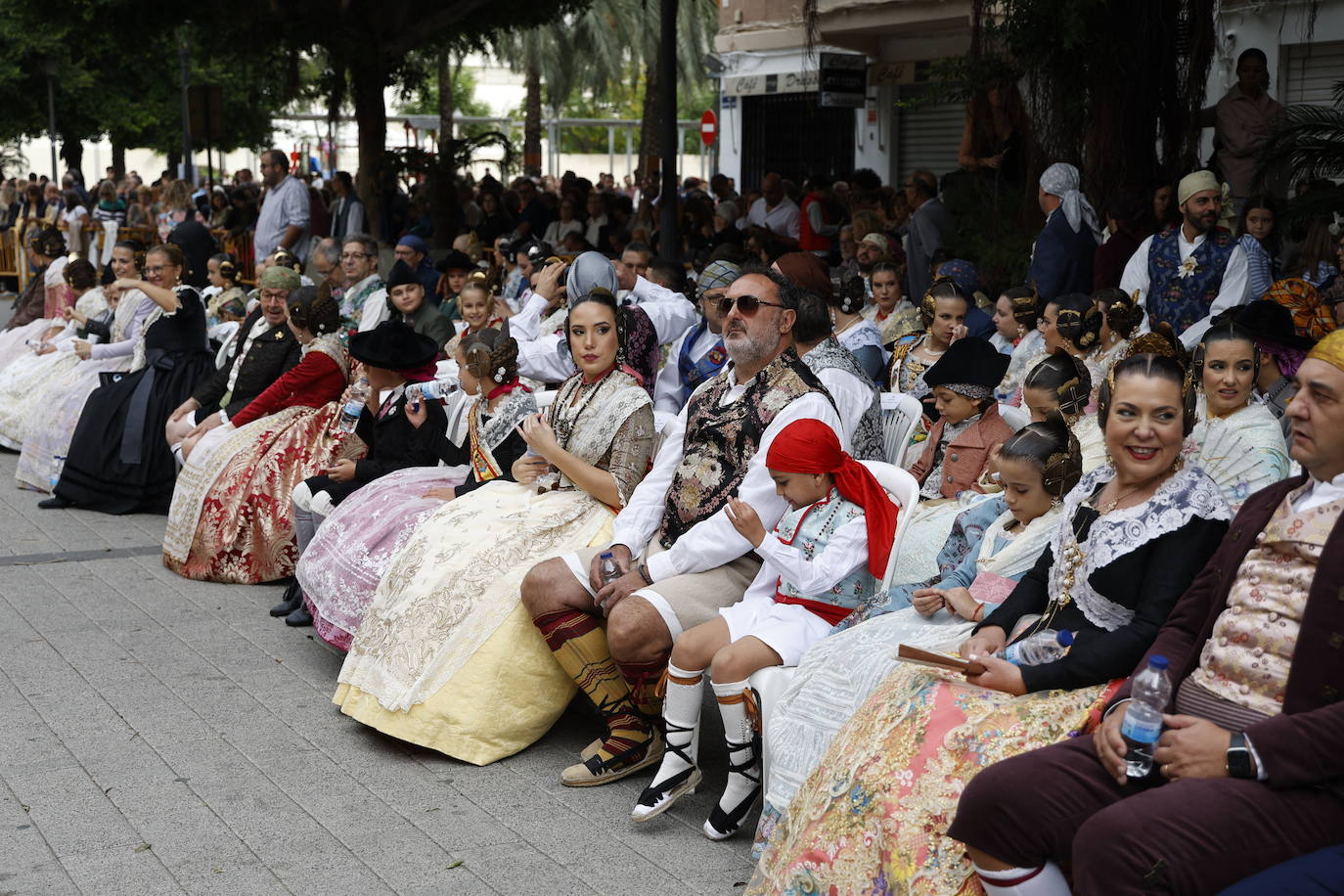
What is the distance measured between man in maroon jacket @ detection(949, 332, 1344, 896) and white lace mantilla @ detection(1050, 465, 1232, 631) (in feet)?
0.58

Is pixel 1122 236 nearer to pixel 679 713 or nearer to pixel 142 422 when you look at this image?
pixel 679 713

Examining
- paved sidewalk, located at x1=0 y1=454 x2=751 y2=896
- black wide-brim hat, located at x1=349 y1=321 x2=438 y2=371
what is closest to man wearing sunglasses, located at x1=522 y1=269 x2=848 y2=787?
paved sidewalk, located at x1=0 y1=454 x2=751 y2=896

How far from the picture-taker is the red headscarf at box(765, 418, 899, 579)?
4449 millimetres

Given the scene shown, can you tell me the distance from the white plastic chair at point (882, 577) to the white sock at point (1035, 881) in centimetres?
109

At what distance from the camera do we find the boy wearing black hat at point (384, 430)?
684 cm

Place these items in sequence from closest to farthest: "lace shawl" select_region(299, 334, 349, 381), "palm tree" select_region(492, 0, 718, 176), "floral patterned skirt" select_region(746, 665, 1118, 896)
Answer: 1. "floral patterned skirt" select_region(746, 665, 1118, 896)
2. "lace shawl" select_region(299, 334, 349, 381)
3. "palm tree" select_region(492, 0, 718, 176)

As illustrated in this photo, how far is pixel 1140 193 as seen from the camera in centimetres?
816

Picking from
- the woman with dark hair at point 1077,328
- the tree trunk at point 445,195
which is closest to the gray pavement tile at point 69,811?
the woman with dark hair at point 1077,328

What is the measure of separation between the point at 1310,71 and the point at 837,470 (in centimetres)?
995

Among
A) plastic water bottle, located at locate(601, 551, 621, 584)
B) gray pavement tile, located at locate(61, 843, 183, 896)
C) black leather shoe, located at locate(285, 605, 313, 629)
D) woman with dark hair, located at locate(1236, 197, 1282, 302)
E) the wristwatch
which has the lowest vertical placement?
black leather shoe, located at locate(285, 605, 313, 629)

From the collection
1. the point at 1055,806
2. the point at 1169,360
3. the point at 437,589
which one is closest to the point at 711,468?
the point at 437,589

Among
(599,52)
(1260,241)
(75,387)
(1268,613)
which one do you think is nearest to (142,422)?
(75,387)

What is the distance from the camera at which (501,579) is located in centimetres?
530

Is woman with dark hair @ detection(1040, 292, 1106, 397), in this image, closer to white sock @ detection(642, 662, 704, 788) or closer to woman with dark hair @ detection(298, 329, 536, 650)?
woman with dark hair @ detection(298, 329, 536, 650)
